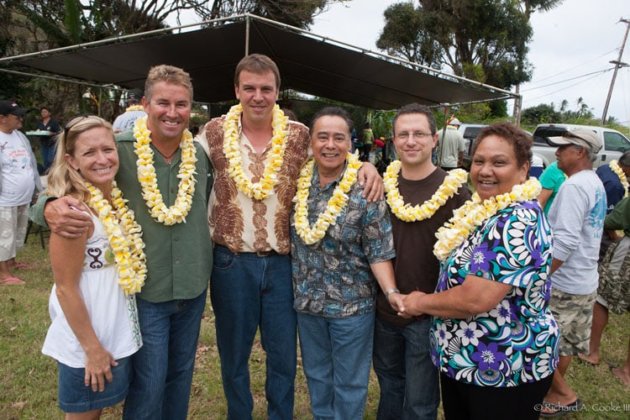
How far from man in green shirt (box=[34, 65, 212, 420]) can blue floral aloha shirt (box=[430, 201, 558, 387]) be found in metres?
1.23

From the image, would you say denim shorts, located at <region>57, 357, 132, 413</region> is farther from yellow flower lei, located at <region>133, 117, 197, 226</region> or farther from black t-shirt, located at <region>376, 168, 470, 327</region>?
black t-shirt, located at <region>376, 168, 470, 327</region>

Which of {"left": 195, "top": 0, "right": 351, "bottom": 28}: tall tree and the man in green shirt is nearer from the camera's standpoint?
the man in green shirt

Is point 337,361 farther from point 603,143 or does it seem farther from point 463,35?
point 463,35

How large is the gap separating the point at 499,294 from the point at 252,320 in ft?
4.39

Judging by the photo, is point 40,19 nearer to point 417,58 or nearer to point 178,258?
point 178,258

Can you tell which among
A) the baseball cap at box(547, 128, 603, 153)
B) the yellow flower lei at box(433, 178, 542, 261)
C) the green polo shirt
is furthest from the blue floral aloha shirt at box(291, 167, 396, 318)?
the baseball cap at box(547, 128, 603, 153)

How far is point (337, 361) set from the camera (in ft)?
7.45

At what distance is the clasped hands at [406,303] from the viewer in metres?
2.00

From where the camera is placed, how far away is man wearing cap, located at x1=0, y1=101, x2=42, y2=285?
4.98m

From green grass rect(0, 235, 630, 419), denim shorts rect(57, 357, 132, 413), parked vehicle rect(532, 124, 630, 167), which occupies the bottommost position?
green grass rect(0, 235, 630, 419)

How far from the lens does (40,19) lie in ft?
37.8

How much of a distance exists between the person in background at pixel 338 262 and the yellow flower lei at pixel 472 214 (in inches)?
10.3

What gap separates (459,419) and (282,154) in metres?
1.59

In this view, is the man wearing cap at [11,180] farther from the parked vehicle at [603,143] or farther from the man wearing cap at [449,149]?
the parked vehicle at [603,143]
